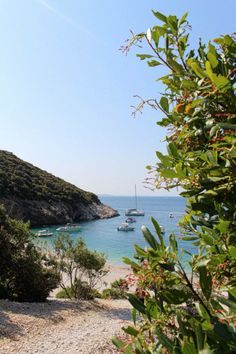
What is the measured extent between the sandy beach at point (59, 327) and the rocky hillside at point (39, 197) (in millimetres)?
45917

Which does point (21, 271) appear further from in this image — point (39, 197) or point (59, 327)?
point (39, 197)

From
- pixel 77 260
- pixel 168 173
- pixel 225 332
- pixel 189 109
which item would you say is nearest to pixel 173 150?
pixel 168 173

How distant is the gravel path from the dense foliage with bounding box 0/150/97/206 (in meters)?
53.1

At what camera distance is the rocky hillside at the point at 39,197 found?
2625 inches

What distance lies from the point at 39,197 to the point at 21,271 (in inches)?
2246

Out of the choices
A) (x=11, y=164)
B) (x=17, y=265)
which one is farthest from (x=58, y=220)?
(x=17, y=265)

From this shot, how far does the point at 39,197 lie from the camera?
7112cm

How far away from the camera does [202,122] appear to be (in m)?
1.48

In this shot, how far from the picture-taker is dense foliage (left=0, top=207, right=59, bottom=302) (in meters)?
15.1

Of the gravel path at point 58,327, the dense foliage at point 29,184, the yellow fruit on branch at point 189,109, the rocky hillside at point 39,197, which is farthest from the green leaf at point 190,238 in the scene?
the dense foliage at point 29,184

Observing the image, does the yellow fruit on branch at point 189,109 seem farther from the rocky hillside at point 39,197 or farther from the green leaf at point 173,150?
the rocky hillside at point 39,197

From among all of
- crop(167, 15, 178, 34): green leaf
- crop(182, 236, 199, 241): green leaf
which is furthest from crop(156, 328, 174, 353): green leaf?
crop(167, 15, 178, 34): green leaf

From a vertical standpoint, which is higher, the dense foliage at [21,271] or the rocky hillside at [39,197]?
the rocky hillside at [39,197]

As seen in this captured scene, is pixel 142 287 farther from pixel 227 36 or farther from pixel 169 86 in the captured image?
pixel 227 36
